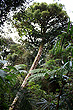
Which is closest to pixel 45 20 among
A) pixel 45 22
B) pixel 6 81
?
pixel 45 22

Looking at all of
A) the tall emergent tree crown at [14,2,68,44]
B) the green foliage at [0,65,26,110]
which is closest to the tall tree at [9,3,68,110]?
the tall emergent tree crown at [14,2,68,44]

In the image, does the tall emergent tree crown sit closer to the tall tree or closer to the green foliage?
the tall tree

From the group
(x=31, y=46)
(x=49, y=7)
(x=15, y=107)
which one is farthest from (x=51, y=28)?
(x=15, y=107)

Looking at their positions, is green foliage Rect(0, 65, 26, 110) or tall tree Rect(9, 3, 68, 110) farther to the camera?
tall tree Rect(9, 3, 68, 110)

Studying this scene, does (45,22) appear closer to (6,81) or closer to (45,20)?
(45,20)

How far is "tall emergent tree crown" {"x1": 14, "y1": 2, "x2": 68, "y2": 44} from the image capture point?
9.36ft

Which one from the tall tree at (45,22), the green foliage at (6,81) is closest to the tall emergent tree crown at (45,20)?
the tall tree at (45,22)

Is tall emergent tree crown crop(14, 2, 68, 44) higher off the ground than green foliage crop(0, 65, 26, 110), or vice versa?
tall emergent tree crown crop(14, 2, 68, 44)

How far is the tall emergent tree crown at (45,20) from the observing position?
285 centimetres

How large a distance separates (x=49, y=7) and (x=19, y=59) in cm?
243

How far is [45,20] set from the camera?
296cm

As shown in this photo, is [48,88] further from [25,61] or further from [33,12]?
[33,12]

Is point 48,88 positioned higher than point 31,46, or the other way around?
point 31,46

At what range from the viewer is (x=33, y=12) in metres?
2.91
